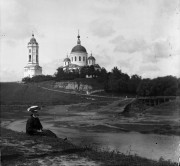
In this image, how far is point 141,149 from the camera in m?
18.0

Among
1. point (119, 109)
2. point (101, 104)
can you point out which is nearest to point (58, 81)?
point (101, 104)

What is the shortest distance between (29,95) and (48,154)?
90.9 m

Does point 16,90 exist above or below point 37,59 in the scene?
below

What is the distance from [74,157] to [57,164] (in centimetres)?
123

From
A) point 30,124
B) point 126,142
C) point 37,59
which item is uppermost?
point 37,59

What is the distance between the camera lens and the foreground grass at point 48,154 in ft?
34.5

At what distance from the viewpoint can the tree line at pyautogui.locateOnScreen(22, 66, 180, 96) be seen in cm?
7909

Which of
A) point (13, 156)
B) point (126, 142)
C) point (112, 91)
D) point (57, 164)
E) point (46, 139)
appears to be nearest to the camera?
point (57, 164)

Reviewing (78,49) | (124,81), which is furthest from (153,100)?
(78,49)

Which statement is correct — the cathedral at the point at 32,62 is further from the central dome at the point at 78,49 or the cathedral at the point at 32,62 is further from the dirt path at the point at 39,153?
the dirt path at the point at 39,153

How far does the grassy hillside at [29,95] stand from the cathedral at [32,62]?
36.1 ft

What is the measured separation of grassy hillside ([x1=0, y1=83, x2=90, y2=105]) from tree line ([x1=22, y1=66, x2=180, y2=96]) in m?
8.40

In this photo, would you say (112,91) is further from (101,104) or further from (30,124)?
(30,124)

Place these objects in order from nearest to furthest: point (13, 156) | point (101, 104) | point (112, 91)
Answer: point (13, 156) → point (101, 104) → point (112, 91)
